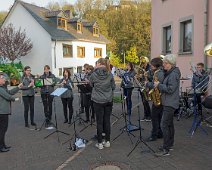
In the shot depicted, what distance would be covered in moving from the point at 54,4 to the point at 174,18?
4184 centimetres

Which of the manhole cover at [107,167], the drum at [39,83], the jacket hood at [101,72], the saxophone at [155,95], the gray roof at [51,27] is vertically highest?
the gray roof at [51,27]

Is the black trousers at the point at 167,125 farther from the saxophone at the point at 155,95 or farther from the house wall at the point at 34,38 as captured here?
the house wall at the point at 34,38

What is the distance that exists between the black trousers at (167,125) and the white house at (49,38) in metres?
26.2

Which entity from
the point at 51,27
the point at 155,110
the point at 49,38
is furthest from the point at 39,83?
the point at 51,27

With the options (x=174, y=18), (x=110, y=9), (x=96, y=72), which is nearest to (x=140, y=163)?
(x=96, y=72)

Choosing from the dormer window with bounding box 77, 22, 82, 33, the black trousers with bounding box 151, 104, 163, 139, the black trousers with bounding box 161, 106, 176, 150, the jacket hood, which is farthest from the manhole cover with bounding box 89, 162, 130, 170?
the dormer window with bounding box 77, 22, 82, 33

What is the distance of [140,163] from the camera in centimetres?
574

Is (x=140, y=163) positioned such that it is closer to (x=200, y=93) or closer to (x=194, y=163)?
(x=194, y=163)

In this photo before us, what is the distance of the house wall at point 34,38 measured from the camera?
31.4 meters

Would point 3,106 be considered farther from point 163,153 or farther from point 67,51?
point 67,51

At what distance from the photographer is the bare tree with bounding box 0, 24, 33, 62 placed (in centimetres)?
2989

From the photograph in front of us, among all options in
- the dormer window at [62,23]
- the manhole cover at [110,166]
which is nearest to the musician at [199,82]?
the manhole cover at [110,166]

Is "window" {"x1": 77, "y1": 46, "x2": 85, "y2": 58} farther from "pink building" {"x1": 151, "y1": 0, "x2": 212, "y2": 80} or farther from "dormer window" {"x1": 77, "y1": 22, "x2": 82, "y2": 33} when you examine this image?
"pink building" {"x1": 151, "y1": 0, "x2": 212, "y2": 80}

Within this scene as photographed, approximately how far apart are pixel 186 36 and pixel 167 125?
30.8 ft
